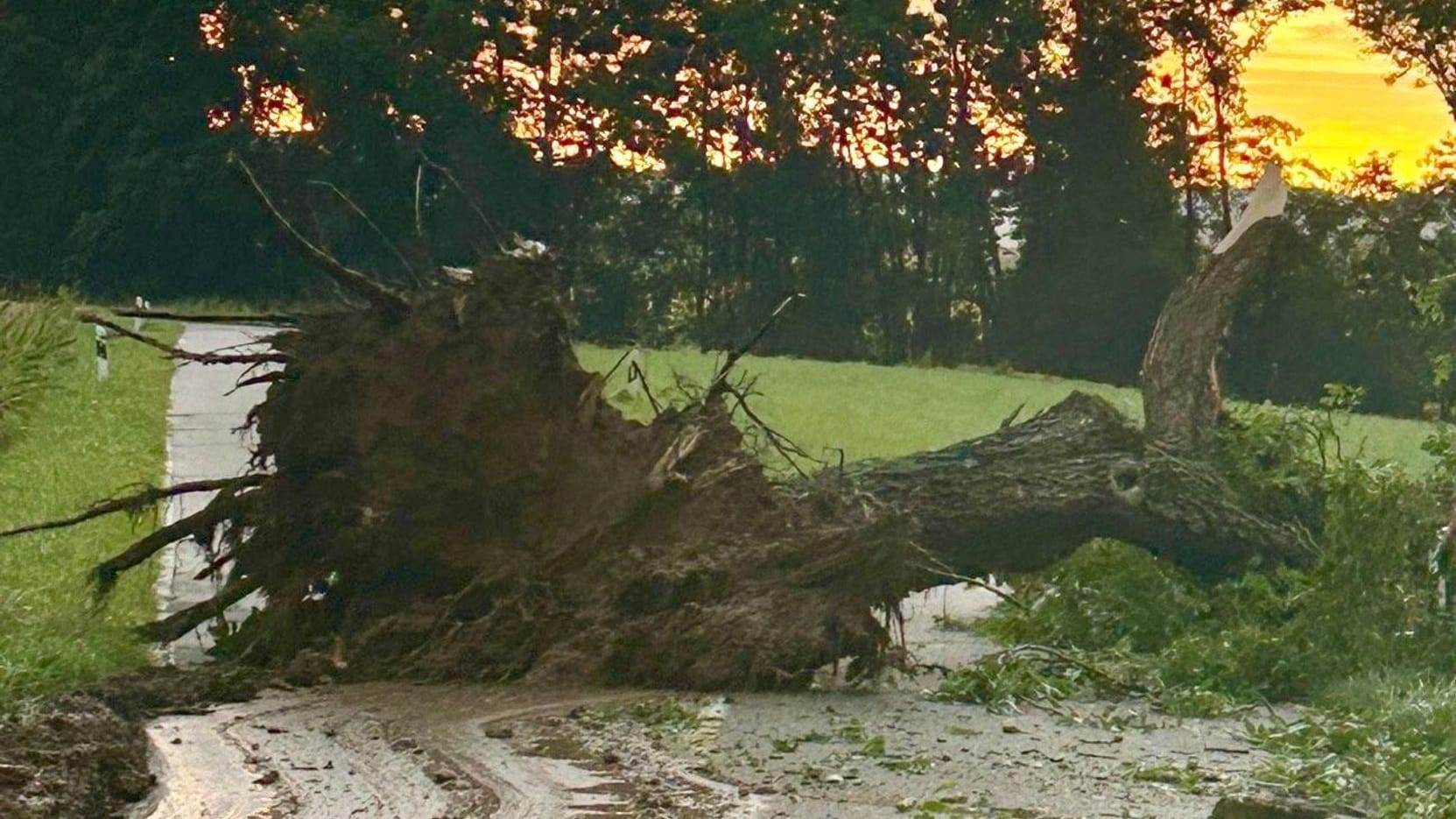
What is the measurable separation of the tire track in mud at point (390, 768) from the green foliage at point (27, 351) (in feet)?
32.0

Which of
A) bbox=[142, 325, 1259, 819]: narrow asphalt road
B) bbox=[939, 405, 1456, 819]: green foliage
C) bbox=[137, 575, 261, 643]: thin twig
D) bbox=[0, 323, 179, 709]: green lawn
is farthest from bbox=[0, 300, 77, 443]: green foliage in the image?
bbox=[939, 405, 1456, 819]: green foliage

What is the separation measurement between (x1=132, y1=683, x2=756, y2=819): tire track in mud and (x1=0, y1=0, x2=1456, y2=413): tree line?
2457 cm

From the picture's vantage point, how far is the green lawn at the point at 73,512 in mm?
8938

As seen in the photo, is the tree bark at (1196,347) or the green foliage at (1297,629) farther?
the tree bark at (1196,347)

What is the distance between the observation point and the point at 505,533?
34.1 ft

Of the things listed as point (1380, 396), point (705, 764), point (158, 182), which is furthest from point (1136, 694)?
point (158, 182)

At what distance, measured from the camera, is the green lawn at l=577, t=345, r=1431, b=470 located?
933 inches

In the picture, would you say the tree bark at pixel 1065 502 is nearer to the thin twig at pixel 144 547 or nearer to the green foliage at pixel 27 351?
the thin twig at pixel 144 547

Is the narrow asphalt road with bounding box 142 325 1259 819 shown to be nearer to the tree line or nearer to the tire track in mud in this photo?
the tire track in mud

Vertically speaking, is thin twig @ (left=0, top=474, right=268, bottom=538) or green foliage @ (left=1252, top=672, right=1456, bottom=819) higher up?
thin twig @ (left=0, top=474, right=268, bottom=538)

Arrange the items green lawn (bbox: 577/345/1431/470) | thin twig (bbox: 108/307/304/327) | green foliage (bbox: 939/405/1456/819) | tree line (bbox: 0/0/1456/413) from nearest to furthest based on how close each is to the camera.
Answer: green foliage (bbox: 939/405/1456/819)
thin twig (bbox: 108/307/304/327)
green lawn (bbox: 577/345/1431/470)
tree line (bbox: 0/0/1456/413)

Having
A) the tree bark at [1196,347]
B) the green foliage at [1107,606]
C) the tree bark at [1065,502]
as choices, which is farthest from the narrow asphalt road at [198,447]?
the tree bark at [1196,347]

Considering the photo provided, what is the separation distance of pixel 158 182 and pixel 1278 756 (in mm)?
30739

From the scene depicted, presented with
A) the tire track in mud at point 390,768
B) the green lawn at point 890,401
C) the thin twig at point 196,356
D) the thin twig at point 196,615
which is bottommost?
the tire track in mud at point 390,768
